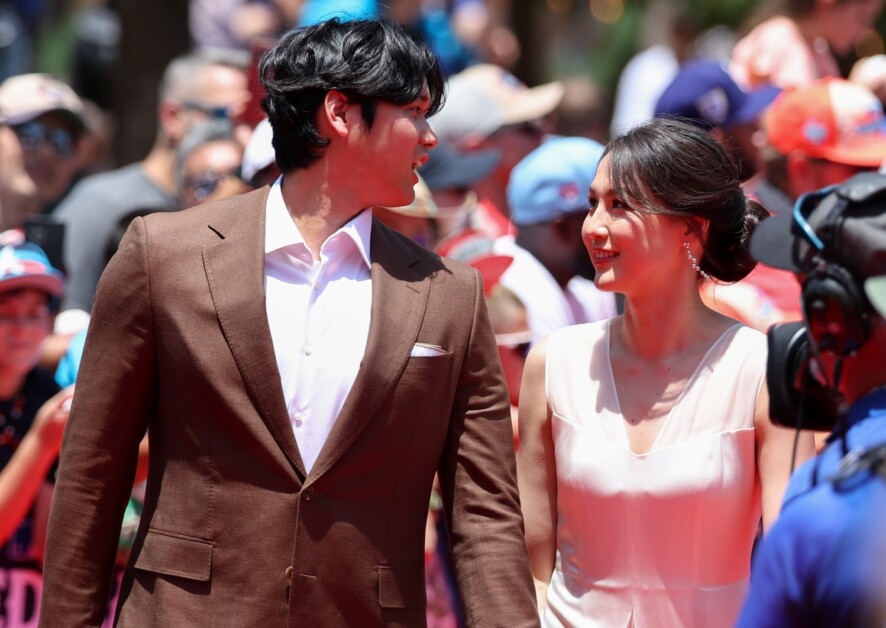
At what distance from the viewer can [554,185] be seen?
6023 millimetres

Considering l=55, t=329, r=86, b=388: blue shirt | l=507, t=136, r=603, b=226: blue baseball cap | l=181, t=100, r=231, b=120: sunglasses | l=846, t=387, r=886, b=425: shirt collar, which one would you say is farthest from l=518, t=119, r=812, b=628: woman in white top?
l=181, t=100, r=231, b=120: sunglasses

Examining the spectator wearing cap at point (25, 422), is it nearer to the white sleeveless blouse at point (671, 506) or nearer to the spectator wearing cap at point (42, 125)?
the white sleeveless blouse at point (671, 506)

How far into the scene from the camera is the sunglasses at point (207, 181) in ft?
20.7

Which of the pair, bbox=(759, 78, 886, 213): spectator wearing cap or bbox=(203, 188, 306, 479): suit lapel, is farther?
bbox=(759, 78, 886, 213): spectator wearing cap

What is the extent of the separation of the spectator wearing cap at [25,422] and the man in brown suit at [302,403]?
1027 mm

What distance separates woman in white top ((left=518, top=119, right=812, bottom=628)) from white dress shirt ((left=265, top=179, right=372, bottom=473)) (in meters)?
0.64

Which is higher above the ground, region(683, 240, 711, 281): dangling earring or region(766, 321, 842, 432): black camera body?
region(683, 240, 711, 281): dangling earring

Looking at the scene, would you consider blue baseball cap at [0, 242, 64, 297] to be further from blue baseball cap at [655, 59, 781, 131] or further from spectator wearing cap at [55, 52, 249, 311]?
blue baseball cap at [655, 59, 781, 131]

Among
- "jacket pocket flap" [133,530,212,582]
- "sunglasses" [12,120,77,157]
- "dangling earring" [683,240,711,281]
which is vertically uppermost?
"sunglasses" [12,120,77,157]

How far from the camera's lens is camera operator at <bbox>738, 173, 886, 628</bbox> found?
2213mm

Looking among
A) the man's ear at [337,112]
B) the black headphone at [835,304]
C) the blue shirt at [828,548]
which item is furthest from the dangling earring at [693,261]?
the blue shirt at [828,548]

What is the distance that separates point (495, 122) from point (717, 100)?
1384mm

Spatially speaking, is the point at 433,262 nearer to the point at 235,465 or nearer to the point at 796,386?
the point at 235,465

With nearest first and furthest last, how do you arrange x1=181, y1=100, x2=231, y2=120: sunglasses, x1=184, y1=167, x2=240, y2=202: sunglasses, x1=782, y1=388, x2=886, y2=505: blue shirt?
x1=782, y1=388, x2=886, y2=505: blue shirt
x1=184, y1=167, x2=240, y2=202: sunglasses
x1=181, y1=100, x2=231, y2=120: sunglasses
